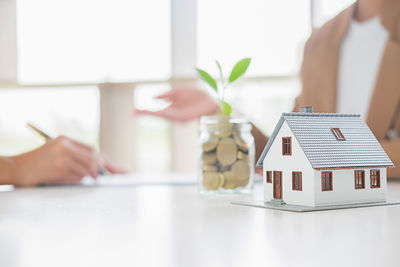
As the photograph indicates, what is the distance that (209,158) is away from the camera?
941 mm

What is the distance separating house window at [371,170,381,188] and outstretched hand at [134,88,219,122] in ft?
2.43

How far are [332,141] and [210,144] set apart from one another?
0.26m

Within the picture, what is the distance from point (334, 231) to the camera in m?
0.54

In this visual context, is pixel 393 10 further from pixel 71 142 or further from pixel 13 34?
pixel 13 34

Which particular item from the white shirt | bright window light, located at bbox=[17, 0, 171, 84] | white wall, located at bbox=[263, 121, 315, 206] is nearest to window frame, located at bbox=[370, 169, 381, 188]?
white wall, located at bbox=[263, 121, 315, 206]

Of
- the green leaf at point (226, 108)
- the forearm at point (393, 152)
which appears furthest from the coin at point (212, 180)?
the forearm at point (393, 152)

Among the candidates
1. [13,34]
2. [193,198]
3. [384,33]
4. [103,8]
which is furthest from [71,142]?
[13,34]

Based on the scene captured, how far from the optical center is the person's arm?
4.39ft

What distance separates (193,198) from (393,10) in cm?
98

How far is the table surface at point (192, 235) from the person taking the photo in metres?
0.42

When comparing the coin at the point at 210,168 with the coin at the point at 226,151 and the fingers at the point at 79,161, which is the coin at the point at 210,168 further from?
the fingers at the point at 79,161

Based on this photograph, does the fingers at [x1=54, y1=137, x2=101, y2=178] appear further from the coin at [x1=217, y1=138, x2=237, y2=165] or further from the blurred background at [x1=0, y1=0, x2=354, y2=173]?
the blurred background at [x1=0, y1=0, x2=354, y2=173]

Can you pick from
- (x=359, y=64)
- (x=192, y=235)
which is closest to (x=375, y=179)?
(x=192, y=235)

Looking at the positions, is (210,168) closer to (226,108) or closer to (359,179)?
(226,108)
